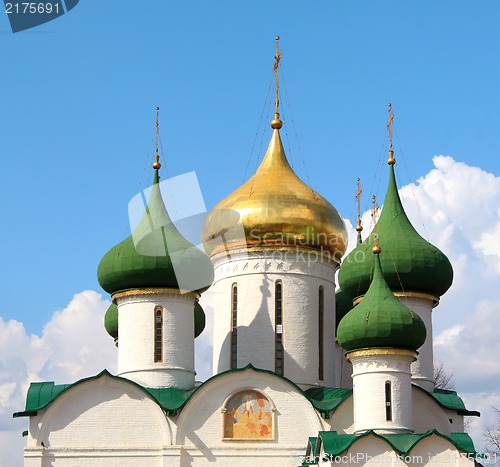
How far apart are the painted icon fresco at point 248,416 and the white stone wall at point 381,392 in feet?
5.68

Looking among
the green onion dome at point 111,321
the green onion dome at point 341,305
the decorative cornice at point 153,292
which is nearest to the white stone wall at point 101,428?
the decorative cornice at point 153,292

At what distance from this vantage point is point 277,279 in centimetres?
2180

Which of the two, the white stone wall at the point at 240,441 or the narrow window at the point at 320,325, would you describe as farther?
the narrow window at the point at 320,325

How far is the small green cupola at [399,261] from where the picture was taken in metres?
21.9

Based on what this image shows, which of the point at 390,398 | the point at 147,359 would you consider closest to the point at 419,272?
the point at 390,398

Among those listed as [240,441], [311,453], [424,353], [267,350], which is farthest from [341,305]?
[311,453]

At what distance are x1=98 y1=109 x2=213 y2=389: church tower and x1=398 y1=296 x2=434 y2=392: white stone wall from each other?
3946 millimetres

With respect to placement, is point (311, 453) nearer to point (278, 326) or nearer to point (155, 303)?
point (278, 326)

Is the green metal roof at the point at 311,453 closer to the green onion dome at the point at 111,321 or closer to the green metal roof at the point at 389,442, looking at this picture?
the green metal roof at the point at 389,442

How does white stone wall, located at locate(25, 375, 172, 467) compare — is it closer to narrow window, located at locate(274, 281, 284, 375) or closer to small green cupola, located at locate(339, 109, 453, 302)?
narrow window, located at locate(274, 281, 284, 375)

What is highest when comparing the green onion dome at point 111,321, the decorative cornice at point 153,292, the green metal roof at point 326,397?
the green onion dome at point 111,321

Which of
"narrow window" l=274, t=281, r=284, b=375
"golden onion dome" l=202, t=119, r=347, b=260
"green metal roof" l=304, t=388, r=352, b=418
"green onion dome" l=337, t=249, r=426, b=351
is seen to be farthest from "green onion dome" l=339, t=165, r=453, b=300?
"green onion dome" l=337, t=249, r=426, b=351

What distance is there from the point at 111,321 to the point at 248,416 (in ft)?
19.9

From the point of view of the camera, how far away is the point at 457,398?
2162 cm
